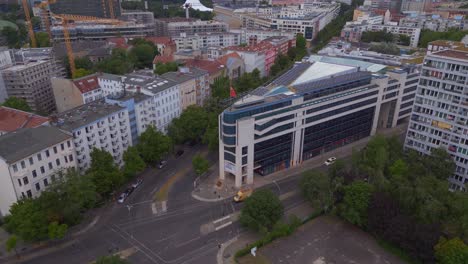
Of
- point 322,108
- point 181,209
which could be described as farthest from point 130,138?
point 322,108

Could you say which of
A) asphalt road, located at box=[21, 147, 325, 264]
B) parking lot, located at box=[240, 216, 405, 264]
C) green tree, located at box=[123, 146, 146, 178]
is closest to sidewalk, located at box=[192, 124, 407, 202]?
asphalt road, located at box=[21, 147, 325, 264]

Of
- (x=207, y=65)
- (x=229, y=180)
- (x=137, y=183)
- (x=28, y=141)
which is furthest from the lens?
(x=207, y=65)

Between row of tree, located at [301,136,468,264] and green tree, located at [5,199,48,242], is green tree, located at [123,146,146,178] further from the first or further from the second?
row of tree, located at [301,136,468,264]

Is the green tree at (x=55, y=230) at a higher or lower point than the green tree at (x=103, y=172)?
lower

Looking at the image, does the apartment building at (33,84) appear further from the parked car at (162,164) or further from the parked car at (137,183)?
the parked car at (137,183)

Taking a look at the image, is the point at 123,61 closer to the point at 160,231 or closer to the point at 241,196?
the point at 241,196

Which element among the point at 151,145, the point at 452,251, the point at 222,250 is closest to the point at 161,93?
the point at 151,145

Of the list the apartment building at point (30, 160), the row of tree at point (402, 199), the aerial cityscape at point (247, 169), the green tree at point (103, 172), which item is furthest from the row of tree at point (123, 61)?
the row of tree at point (402, 199)
